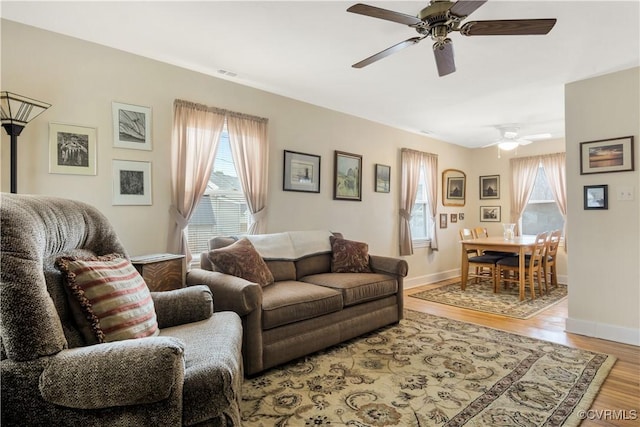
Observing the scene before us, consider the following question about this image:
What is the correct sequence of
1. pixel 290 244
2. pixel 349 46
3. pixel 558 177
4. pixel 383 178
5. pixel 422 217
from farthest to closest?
pixel 422 217 → pixel 558 177 → pixel 383 178 → pixel 290 244 → pixel 349 46

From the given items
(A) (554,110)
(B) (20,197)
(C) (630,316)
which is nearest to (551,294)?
(C) (630,316)

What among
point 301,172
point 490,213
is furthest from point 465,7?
point 490,213

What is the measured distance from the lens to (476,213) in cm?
699

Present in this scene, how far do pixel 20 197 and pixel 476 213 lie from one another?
711 cm

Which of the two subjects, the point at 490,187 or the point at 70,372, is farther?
the point at 490,187

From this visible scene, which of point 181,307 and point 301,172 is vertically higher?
point 301,172

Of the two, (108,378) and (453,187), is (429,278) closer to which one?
(453,187)

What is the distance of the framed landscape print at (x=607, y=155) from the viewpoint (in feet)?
10.4

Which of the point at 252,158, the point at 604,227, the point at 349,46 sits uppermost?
the point at 349,46

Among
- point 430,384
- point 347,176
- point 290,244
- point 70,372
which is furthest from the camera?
point 347,176

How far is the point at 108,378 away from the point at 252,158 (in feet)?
8.96

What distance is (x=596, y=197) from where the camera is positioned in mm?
3342

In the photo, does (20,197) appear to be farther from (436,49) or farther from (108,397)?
(436,49)

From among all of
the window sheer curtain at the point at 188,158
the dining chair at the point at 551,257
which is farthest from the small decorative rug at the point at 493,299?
the window sheer curtain at the point at 188,158
